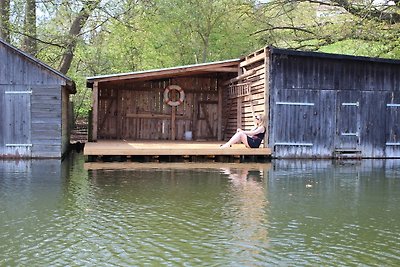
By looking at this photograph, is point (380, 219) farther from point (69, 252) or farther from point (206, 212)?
point (69, 252)

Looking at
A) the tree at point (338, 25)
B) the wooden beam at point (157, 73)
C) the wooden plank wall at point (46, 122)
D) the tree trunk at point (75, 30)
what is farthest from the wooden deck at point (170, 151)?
the tree trunk at point (75, 30)

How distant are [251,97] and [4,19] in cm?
1073

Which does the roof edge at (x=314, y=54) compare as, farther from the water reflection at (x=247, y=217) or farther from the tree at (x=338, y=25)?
the water reflection at (x=247, y=217)

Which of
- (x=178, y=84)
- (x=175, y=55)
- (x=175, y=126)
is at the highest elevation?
(x=175, y=55)

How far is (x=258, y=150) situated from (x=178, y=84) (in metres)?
5.70

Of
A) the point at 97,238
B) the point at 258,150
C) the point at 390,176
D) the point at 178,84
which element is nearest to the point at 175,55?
the point at 178,84

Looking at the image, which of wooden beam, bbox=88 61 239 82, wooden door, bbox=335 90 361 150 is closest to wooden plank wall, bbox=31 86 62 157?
wooden beam, bbox=88 61 239 82

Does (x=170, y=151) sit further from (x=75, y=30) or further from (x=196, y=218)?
(x=75, y=30)

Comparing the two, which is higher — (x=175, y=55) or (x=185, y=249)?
(x=175, y=55)

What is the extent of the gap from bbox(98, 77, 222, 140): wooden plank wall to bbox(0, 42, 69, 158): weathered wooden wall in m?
3.96

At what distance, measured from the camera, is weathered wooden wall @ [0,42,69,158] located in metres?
13.5

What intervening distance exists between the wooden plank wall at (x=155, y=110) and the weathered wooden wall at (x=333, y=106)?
4.72 meters

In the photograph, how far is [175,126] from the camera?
18469mm

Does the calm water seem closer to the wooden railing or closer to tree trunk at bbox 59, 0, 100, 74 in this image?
the wooden railing
